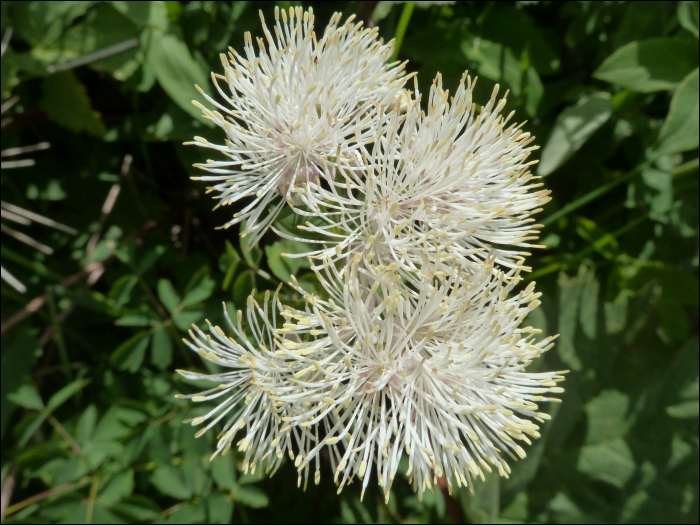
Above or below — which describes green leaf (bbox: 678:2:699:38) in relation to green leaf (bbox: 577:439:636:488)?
above

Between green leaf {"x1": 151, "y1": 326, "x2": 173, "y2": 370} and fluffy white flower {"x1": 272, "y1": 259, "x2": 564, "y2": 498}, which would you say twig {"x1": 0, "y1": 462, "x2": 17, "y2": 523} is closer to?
green leaf {"x1": 151, "y1": 326, "x2": 173, "y2": 370}

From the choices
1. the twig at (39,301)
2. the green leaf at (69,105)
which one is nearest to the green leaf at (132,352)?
the twig at (39,301)

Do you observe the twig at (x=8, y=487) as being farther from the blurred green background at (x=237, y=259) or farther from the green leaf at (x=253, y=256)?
the green leaf at (x=253, y=256)

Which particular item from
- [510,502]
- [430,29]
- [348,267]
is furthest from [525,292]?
[510,502]

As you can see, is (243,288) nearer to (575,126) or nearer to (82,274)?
(82,274)

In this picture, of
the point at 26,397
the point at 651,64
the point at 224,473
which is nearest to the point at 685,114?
the point at 651,64

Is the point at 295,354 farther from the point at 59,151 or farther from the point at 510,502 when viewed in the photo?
the point at 59,151

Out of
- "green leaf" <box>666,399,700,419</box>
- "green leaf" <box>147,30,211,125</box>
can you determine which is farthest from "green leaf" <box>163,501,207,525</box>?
"green leaf" <box>666,399,700,419</box>
